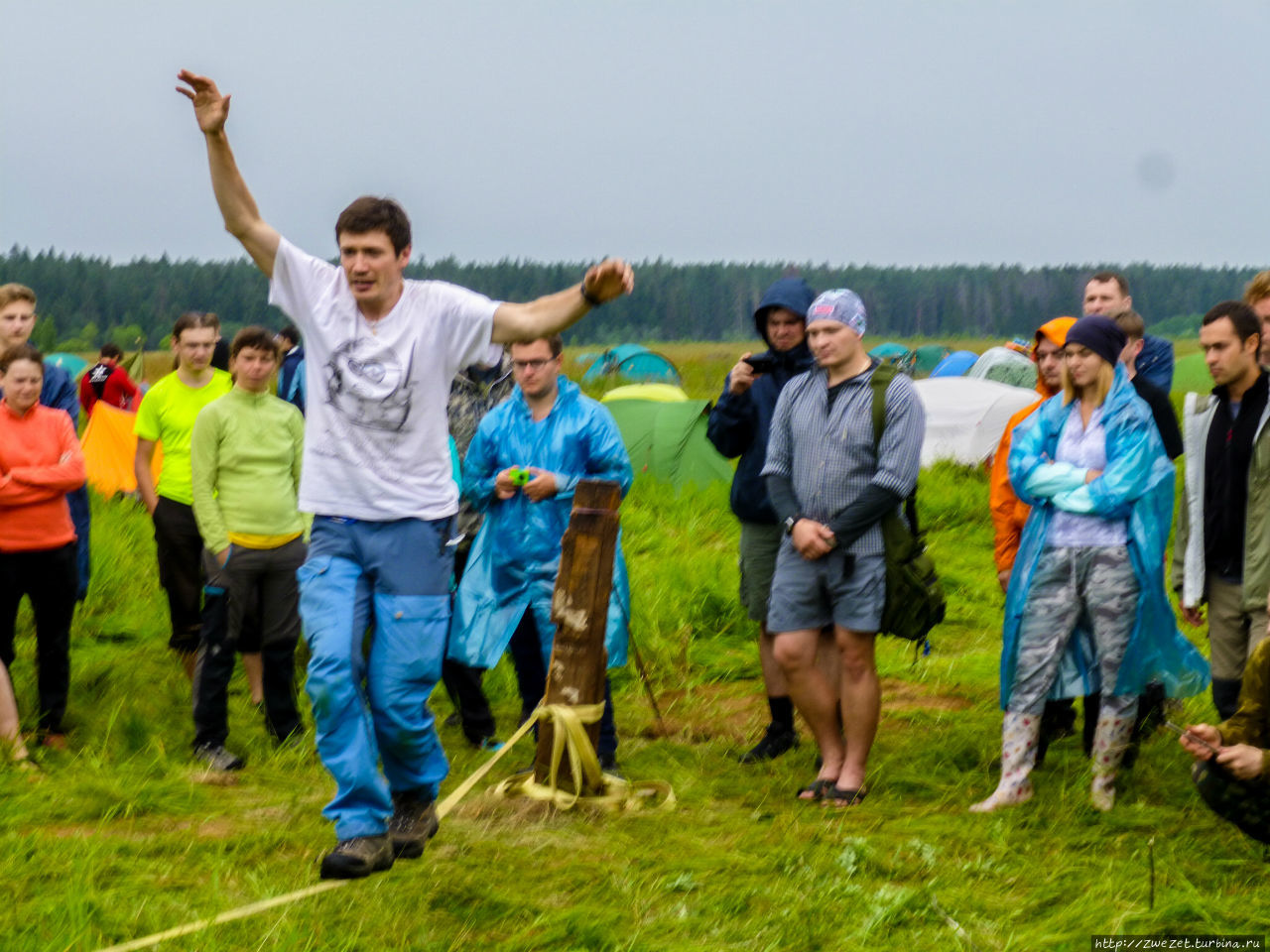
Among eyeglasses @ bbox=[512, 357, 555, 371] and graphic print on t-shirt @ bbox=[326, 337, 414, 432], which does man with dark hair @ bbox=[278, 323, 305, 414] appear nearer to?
eyeglasses @ bbox=[512, 357, 555, 371]

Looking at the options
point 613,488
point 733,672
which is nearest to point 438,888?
point 613,488

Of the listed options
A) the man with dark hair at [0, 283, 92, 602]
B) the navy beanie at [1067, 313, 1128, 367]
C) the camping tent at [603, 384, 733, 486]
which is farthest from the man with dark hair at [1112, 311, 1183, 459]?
→ the camping tent at [603, 384, 733, 486]

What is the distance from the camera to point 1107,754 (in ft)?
18.4

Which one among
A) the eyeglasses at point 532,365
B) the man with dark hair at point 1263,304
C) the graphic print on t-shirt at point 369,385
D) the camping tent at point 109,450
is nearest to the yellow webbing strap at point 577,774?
the eyeglasses at point 532,365

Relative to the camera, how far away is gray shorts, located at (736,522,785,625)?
21.2ft

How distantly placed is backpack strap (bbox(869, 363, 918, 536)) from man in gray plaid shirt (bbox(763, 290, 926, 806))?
0.8 inches

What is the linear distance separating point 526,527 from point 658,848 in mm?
1571

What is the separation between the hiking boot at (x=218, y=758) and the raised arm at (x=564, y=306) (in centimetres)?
295

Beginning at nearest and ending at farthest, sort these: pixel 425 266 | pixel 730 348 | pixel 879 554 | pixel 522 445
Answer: pixel 879 554, pixel 522 445, pixel 425 266, pixel 730 348

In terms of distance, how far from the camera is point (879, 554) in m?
5.77

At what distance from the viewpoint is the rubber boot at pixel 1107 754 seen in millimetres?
5566

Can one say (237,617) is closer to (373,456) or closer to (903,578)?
(373,456)

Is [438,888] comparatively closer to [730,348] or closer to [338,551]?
[338,551]

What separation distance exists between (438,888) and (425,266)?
239 ft
